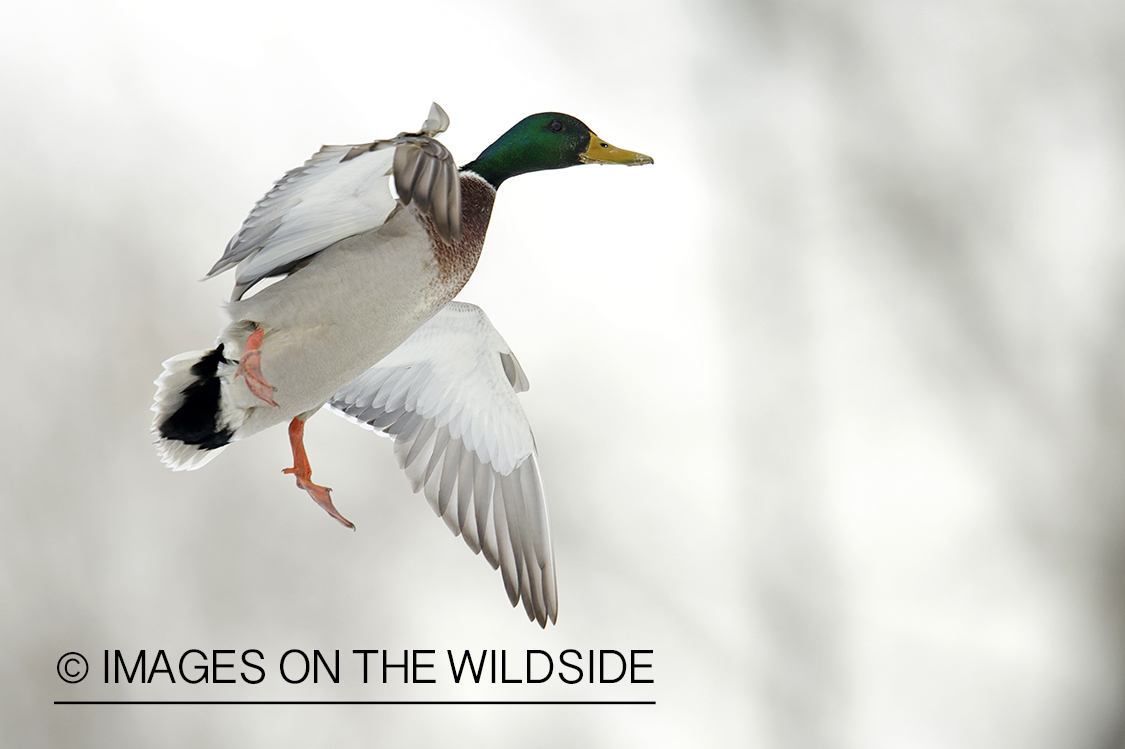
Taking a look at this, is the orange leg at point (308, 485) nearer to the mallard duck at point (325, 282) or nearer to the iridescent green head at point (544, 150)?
the mallard duck at point (325, 282)

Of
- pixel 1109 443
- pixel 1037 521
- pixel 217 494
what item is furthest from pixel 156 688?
pixel 1109 443

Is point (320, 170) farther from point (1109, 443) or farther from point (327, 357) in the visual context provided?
point (1109, 443)

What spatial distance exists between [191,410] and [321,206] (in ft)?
0.94

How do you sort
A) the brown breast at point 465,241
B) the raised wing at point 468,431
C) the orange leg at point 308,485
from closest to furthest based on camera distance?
the brown breast at point 465,241 → the orange leg at point 308,485 → the raised wing at point 468,431

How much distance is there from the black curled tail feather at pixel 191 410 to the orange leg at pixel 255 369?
0.04 metres

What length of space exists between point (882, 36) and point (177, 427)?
157 centimetres

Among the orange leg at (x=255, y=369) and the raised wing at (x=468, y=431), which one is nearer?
the orange leg at (x=255, y=369)

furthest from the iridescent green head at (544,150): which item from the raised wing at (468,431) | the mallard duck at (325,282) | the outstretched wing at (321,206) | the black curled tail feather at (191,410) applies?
the black curled tail feather at (191,410)

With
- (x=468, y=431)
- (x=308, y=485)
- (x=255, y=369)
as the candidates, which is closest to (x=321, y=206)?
(x=255, y=369)

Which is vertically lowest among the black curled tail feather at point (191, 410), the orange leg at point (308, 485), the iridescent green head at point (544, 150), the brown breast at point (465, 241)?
the orange leg at point (308, 485)

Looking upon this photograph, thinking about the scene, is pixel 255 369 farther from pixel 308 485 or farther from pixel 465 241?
pixel 465 241

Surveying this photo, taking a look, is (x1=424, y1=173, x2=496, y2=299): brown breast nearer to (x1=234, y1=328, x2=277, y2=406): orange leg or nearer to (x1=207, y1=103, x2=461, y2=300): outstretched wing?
(x1=207, y1=103, x2=461, y2=300): outstretched wing

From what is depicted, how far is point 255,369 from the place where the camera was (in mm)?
1079

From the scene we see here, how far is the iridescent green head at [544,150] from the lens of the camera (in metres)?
1.19
